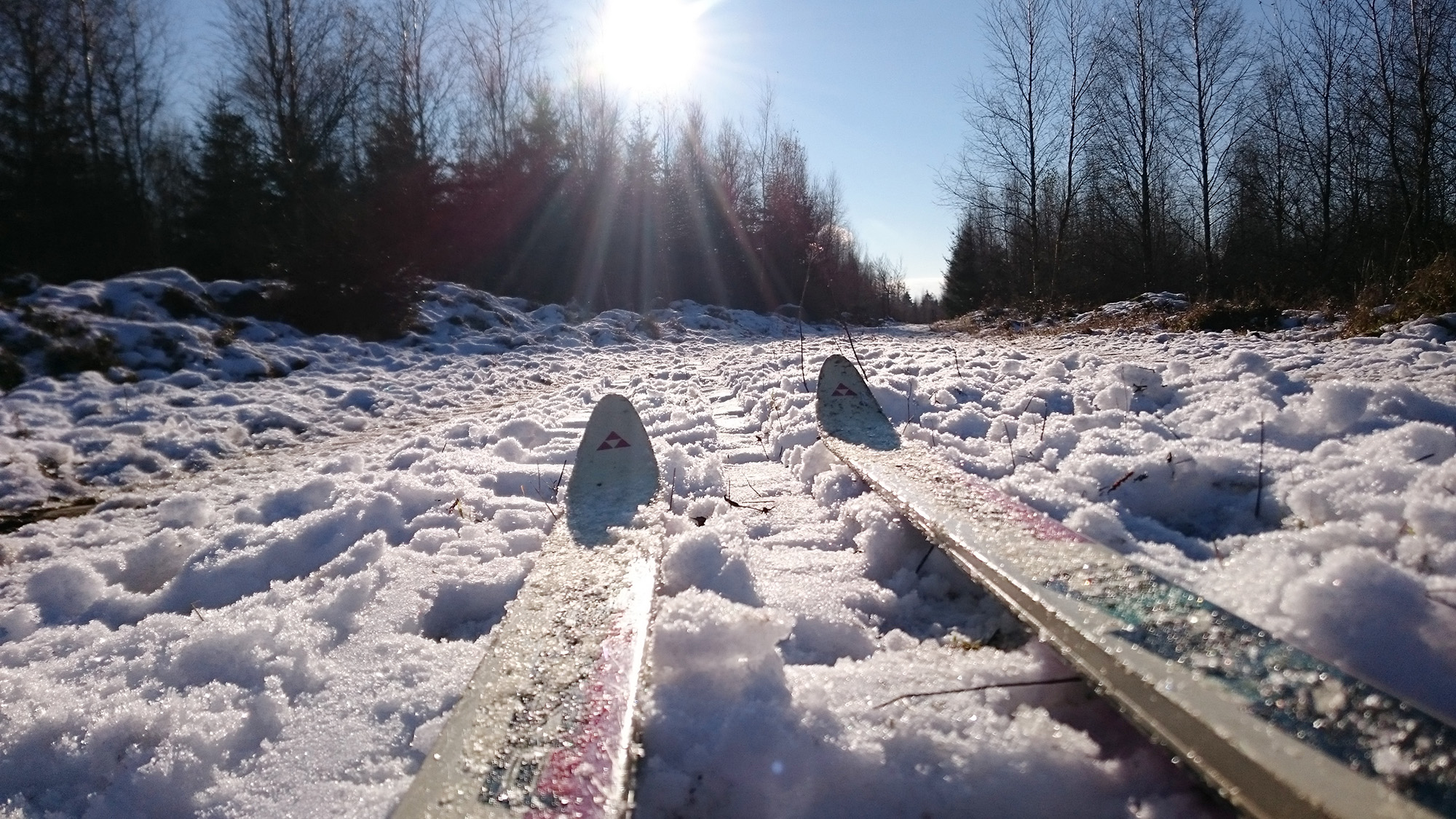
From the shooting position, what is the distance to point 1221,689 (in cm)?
84

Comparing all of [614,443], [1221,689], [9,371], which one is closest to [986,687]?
[1221,689]

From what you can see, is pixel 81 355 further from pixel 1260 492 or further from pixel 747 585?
pixel 1260 492

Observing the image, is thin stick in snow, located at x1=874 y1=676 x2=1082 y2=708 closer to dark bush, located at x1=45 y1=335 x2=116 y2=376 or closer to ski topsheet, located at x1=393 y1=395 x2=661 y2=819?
ski topsheet, located at x1=393 y1=395 x2=661 y2=819

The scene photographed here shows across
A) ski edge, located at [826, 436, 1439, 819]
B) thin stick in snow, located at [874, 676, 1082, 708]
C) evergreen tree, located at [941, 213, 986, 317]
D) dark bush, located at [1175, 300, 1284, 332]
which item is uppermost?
evergreen tree, located at [941, 213, 986, 317]

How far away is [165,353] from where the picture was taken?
5340 mm

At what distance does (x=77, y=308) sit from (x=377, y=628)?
6.17 m

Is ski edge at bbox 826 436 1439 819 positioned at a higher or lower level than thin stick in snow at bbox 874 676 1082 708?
higher

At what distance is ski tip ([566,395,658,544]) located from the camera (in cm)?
192

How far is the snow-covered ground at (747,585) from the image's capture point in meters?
0.92

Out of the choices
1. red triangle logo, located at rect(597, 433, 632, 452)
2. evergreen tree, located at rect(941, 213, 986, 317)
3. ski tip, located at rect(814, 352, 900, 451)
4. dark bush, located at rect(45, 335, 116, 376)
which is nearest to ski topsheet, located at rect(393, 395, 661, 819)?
red triangle logo, located at rect(597, 433, 632, 452)

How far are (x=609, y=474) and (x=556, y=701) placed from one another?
4.69ft

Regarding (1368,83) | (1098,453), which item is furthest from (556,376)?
(1368,83)

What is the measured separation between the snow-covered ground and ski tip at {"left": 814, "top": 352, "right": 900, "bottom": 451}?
6.0 inches

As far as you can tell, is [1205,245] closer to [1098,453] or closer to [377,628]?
[1098,453]
